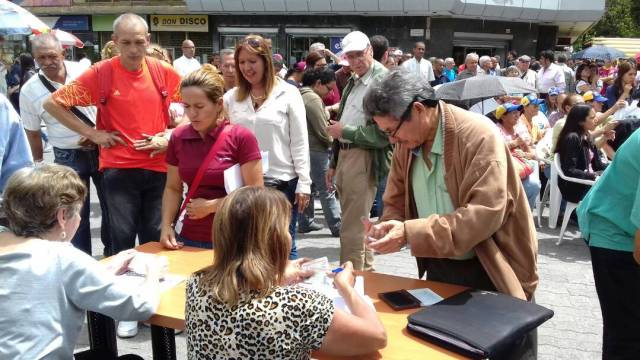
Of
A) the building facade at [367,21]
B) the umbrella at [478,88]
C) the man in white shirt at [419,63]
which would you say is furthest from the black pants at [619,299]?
the building facade at [367,21]

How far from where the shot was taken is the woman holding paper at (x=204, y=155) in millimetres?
2795

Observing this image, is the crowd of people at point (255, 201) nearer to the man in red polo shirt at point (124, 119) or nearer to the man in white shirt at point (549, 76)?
the man in red polo shirt at point (124, 119)

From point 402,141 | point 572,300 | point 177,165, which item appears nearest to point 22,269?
point 177,165

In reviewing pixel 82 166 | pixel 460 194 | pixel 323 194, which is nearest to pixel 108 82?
pixel 82 166

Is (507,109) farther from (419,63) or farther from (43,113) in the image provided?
(419,63)

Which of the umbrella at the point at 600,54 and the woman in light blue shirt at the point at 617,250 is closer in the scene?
the woman in light blue shirt at the point at 617,250

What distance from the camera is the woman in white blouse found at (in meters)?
3.52

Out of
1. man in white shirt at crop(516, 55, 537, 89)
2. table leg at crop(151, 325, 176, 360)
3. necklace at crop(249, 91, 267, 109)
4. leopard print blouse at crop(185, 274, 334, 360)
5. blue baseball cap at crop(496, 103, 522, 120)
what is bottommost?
table leg at crop(151, 325, 176, 360)

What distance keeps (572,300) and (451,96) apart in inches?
138

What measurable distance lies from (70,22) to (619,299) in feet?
88.2

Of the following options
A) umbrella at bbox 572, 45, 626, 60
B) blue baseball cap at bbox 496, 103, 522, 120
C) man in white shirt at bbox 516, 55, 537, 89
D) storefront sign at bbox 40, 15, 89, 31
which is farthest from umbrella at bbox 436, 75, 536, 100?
storefront sign at bbox 40, 15, 89, 31

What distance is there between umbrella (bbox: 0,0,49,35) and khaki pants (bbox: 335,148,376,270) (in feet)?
10.7

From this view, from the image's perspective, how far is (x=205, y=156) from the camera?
2.84m

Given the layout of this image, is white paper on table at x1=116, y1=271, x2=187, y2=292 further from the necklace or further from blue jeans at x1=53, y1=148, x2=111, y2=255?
blue jeans at x1=53, y1=148, x2=111, y2=255
